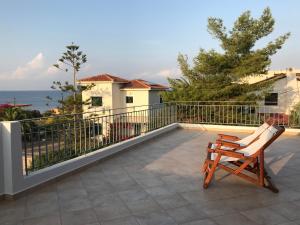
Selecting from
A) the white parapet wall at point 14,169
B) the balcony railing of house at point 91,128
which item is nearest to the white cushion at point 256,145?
the balcony railing of house at point 91,128

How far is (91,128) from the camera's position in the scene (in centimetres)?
571

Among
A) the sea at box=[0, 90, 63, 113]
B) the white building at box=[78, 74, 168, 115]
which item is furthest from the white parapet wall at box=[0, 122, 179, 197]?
the white building at box=[78, 74, 168, 115]

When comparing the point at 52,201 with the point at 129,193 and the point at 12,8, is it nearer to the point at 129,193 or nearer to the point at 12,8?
the point at 129,193

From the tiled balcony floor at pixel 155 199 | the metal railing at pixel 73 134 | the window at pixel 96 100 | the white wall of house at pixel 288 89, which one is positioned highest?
the white wall of house at pixel 288 89

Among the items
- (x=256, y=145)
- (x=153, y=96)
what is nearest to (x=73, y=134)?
(x=256, y=145)

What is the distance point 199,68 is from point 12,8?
10477 mm

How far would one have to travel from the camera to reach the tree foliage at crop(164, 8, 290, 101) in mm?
16062

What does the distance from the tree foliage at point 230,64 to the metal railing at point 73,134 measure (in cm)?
856

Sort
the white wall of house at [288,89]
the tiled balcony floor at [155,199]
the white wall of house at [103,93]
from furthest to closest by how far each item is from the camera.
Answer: the white wall of house at [103,93]
the white wall of house at [288,89]
the tiled balcony floor at [155,199]

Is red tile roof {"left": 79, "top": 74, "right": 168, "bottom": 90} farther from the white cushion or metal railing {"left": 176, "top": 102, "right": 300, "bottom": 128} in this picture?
the white cushion

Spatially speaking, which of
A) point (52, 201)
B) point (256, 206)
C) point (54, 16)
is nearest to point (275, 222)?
point (256, 206)

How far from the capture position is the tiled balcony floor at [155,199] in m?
2.83

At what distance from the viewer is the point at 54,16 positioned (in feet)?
54.7

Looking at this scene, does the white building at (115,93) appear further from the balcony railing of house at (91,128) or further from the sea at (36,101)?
the balcony railing of house at (91,128)
